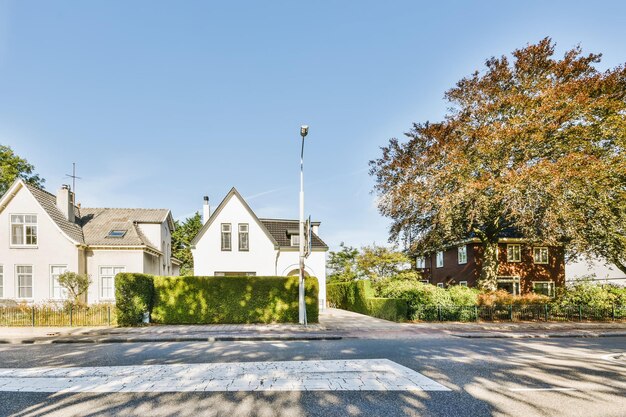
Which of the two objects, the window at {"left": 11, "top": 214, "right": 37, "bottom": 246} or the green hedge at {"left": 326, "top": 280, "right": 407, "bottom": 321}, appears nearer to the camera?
the green hedge at {"left": 326, "top": 280, "right": 407, "bottom": 321}

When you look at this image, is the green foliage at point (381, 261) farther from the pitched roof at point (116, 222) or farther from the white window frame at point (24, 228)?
the white window frame at point (24, 228)

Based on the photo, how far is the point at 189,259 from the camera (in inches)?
2255

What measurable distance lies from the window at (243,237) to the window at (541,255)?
26.1 meters

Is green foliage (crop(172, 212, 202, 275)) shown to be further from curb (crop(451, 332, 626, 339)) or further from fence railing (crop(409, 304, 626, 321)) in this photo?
curb (crop(451, 332, 626, 339))

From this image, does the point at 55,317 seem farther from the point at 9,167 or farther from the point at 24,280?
the point at 9,167

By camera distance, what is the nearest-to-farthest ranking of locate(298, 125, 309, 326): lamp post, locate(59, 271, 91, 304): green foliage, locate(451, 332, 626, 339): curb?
locate(451, 332, 626, 339): curb < locate(298, 125, 309, 326): lamp post < locate(59, 271, 91, 304): green foliage

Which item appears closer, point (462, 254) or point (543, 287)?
point (543, 287)

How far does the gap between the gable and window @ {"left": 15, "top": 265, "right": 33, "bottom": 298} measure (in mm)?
10525

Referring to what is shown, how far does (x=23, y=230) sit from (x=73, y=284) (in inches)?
258

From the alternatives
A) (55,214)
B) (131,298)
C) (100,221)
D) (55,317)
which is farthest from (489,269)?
(55,214)

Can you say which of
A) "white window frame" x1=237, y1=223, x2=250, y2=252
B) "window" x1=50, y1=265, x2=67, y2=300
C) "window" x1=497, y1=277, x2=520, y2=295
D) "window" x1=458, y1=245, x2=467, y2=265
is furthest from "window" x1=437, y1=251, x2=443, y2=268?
"window" x1=50, y1=265, x2=67, y2=300

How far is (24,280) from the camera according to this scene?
23891mm

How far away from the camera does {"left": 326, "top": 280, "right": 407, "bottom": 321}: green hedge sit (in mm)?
20625

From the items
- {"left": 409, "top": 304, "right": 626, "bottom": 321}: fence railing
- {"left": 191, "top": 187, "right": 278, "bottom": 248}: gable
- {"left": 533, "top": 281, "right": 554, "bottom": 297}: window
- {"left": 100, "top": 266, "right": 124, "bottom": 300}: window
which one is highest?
{"left": 191, "top": 187, "right": 278, "bottom": 248}: gable
